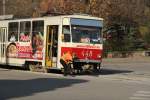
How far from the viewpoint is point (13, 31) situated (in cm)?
3438

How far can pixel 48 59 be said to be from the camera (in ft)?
101

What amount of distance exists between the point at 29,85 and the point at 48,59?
8.09 metres

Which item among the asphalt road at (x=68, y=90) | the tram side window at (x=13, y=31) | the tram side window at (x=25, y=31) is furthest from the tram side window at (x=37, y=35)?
the asphalt road at (x=68, y=90)

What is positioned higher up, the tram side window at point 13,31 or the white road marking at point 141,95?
the tram side window at point 13,31

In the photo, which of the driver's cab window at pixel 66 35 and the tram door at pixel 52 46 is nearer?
the driver's cab window at pixel 66 35

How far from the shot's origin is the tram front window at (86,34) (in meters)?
29.8

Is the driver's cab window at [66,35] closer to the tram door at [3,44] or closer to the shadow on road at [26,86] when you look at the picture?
the shadow on road at [26,86]

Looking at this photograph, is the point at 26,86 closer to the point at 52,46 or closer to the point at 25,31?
the point at 52,46

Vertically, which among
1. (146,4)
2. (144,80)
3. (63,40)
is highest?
(146,4)

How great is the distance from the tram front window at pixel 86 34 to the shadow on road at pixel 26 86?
4852 millimetres

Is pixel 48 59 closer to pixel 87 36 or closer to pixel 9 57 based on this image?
pixel 87 36

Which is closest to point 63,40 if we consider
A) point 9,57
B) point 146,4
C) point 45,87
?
point 9,57

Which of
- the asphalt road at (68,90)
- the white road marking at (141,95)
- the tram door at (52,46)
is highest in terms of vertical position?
the tram door at (52,46)

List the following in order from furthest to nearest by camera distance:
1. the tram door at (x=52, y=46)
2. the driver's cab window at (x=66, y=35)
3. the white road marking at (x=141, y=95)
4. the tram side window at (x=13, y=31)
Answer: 1. the tram side window at (x=13, y=31)
2. the tram door at (x=52, y=46)
3. the driver's cab window at (x=66, y=35)
4. the white road marking at (x=141, y=95)
